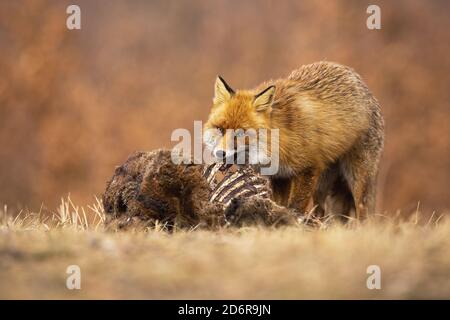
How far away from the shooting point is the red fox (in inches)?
278

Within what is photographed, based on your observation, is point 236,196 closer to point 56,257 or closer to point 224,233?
point 224,233

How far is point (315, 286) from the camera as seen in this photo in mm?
4000

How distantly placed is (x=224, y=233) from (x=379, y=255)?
5.51 ft

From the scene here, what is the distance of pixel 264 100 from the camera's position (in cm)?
705

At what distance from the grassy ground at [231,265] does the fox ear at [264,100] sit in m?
2.12

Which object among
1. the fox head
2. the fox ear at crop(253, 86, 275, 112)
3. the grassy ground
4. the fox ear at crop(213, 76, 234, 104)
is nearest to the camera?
the grassy ground

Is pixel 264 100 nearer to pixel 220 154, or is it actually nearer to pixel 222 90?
pixel 222 90

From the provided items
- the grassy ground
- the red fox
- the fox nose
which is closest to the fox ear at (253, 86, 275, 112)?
the red fox

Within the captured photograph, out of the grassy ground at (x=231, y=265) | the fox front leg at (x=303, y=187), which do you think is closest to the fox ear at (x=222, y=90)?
the fox front leg at (x=303, y=187)

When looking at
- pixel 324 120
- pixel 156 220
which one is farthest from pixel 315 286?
pixel 324 120

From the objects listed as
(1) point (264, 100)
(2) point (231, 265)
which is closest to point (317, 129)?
(1) point (264, 100)

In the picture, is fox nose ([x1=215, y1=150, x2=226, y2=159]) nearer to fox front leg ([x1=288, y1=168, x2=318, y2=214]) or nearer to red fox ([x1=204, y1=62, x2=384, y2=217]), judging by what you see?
red fox ([x1=204, y1=62, x2=384, y2=217])

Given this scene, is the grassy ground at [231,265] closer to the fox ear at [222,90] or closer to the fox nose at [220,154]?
the fox nose at [220,154]
